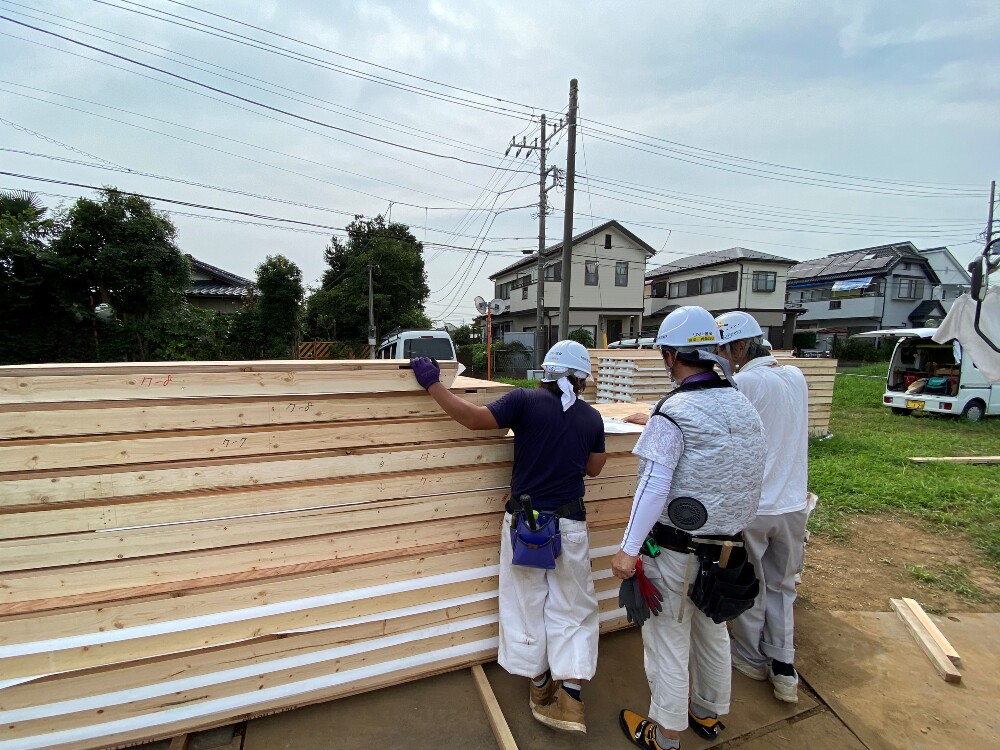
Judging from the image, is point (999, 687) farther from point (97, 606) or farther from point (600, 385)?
point (600, 385)

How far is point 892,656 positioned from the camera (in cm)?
298

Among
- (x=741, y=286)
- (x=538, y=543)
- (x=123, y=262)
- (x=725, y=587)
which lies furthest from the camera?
(x=741, y=286)

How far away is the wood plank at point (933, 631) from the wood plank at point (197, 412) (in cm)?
350

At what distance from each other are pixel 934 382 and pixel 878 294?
3178 centimetres

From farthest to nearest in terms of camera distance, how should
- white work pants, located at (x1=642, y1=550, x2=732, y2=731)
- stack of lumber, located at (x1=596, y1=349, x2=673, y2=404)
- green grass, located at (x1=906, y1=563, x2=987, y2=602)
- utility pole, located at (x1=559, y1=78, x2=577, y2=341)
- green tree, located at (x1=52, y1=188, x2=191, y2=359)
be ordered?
1. utility pole, located at (x1=559, y1=78, x2=577, y2=341)
2. green tree, located at (x1=52, y1=188, x2=191, y2=359)
3. stack of lumber, located at (x1=596, y1=349, x2=673, y2=404)
4. green grass, located at (x1=906, y1=563, x2=987, y2=602)
5. white work pants, located at (x1=642, y1=550, x2=732, y2=731)

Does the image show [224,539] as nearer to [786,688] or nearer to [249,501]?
[249,501]

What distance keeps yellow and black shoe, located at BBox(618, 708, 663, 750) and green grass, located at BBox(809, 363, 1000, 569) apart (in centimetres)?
377

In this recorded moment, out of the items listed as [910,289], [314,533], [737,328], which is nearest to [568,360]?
[737,328]

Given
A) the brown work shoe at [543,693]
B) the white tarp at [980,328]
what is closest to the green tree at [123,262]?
the brown work shoe at [543,693]

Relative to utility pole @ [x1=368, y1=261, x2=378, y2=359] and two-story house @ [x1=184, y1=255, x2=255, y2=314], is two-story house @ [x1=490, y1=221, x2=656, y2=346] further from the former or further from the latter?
two-story house @ [x1=184, y1=255, x2=255, y2=314]

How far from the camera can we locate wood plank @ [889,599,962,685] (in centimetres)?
275

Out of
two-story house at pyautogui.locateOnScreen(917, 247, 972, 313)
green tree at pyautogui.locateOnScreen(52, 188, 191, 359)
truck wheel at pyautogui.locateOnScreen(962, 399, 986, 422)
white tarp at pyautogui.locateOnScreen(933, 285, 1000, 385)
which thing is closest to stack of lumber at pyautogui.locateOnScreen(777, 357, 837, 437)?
white tarp at pyautogui.locateOnScreen(933, 285, 1000, 385)

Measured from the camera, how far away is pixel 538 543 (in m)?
2.26

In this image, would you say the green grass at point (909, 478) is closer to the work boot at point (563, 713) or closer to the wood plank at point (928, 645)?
the wood plank at point (928, 645)
